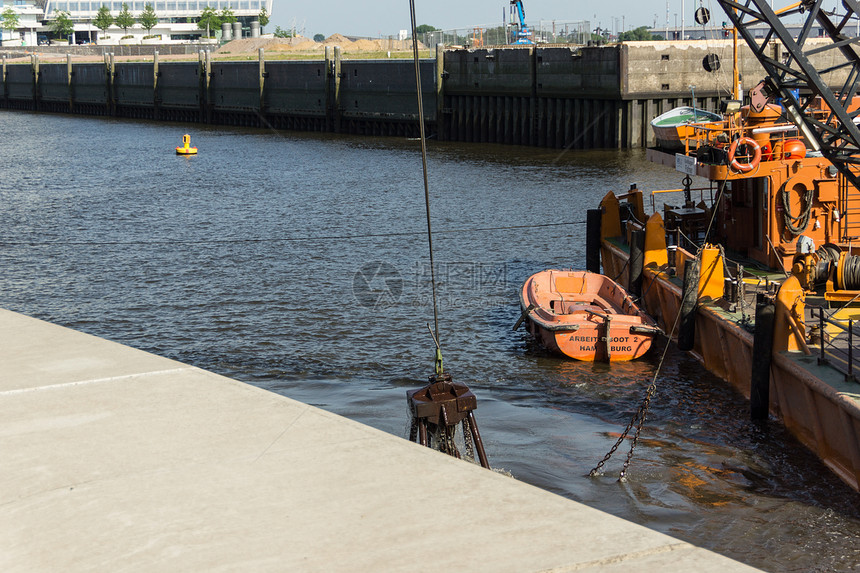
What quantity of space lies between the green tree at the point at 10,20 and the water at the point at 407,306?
16087 centimetres

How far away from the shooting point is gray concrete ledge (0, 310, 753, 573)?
5.08 m

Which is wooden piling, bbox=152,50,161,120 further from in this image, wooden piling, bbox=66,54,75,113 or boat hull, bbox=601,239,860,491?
boat hull, bbox=601,239,860,491

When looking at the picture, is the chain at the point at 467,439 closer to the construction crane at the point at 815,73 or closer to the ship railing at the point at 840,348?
the ship railing at the point at 840,348

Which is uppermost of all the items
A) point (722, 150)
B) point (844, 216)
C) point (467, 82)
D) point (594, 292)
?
point (467, 82)

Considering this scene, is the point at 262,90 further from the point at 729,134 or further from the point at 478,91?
the point at 729,134

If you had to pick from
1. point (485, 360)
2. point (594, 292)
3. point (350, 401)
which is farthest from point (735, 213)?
point (350, 401)

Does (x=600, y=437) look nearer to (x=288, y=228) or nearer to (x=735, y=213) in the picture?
(x=735, y=213)

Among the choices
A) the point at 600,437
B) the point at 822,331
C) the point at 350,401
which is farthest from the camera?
the point at 350,401

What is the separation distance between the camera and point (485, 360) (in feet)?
58.6

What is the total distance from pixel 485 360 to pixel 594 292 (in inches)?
112

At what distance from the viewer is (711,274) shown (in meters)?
15.9

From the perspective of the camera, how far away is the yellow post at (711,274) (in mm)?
15734

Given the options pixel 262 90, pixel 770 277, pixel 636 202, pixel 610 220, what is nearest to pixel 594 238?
pixel 610 220

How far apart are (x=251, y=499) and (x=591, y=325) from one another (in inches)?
460
